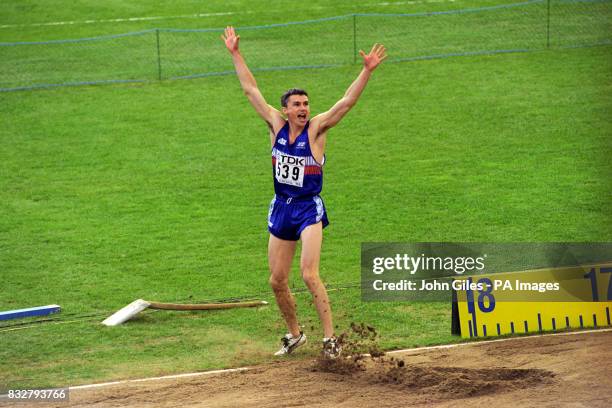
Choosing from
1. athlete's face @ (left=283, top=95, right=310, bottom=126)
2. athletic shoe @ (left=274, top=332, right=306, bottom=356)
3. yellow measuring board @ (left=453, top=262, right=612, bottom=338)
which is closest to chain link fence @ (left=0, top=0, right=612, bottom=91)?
yellow measuring board @ (left=453, top=262, right=612, bottom=338)

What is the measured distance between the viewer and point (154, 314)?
12.9 m

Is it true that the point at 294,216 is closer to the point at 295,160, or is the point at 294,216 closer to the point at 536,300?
the point at 295,160

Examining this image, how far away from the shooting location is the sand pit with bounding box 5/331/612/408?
384 inches

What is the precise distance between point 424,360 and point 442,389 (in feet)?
3.33

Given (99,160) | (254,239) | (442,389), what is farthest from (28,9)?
(442,389)

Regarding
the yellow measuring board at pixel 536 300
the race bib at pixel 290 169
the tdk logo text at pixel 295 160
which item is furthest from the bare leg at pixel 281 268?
the yellow measuring board at pixel 536 300

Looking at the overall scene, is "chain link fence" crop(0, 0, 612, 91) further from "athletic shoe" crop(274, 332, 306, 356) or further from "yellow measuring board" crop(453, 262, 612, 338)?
"athletic shoe" crop(274, 332, 306, 356)

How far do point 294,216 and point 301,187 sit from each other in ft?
0.97

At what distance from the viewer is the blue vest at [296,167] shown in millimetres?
11008

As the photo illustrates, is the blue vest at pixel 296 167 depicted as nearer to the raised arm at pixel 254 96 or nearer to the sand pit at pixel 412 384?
the raised arm at pixel 254 96

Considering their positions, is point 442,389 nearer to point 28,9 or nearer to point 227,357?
point 227,357

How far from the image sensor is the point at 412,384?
1018cm

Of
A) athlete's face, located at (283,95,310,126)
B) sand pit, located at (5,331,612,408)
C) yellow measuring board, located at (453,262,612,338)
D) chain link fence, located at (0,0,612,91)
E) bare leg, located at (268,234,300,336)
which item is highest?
chain link fence, located at (0,0,612,91)

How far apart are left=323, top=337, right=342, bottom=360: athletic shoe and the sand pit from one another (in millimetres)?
144
